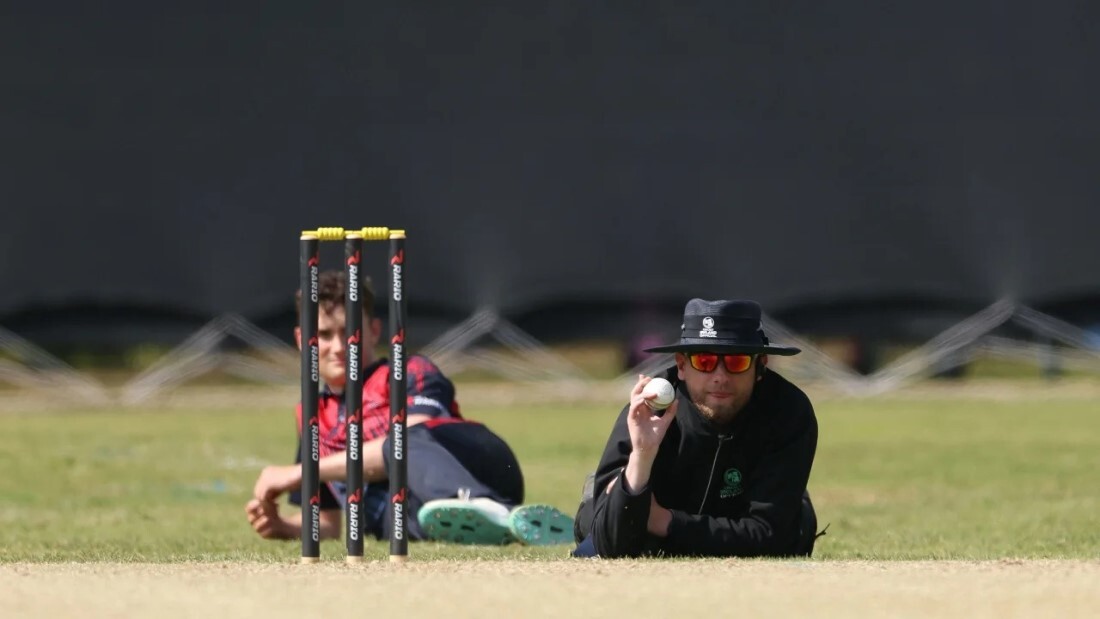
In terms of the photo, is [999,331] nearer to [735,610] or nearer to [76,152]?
[76,152]

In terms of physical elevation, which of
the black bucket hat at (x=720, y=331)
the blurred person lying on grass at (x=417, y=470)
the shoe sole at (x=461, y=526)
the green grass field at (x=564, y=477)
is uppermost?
the black bucket hat at (x=720, y=331)

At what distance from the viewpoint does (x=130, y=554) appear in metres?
8.15

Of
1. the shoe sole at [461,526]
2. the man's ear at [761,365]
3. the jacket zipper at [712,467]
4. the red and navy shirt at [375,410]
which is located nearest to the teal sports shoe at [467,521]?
the shoe sole at [461,526]

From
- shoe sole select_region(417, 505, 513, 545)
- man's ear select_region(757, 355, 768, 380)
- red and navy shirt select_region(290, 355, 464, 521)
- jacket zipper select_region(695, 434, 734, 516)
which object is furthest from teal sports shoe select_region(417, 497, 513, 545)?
man's ear select_region(757, 355, 768, 380)

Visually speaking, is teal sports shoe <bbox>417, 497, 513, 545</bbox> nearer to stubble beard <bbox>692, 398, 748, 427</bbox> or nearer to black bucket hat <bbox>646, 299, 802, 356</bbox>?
stubble beard <bbox>692, 398, 748, 427</bbox>

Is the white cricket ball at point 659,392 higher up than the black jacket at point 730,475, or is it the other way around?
the white cricket ball at point 659,392

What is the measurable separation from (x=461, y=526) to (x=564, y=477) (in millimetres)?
4778

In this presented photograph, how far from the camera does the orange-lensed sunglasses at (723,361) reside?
6902 mm

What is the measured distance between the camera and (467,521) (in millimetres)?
8859

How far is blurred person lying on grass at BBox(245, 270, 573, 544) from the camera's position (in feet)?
28.5

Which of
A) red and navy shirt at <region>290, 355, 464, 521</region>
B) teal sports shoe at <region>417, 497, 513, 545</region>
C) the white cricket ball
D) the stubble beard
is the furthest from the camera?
red and navy shirt at <region>290, 355, 464, 521</region>

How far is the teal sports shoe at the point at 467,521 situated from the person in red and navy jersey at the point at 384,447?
19cm

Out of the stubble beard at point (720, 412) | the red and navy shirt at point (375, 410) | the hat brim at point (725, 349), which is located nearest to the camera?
the hat brim at point (725, 349)

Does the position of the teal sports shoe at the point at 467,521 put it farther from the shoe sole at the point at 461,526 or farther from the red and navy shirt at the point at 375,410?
the red and navy shirt at the point at 375,410
